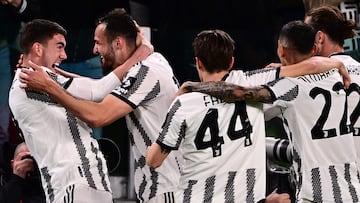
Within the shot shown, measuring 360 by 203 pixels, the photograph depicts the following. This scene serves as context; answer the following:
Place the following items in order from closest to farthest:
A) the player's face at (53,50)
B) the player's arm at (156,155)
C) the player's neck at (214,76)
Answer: the player's arm at (156,155) → the player's neck at (214,76) → the player's face at (53,50)

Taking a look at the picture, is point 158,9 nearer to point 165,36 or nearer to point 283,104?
point 165,36

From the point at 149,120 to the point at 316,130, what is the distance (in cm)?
80

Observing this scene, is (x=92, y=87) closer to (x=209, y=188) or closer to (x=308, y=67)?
(x=209, y=188)

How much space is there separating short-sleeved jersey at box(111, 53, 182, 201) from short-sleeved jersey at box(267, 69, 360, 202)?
22.3 inches

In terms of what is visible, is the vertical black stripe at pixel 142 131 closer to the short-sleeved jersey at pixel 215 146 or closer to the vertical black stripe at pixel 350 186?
the short-sleeved jersey at pixel 215 146

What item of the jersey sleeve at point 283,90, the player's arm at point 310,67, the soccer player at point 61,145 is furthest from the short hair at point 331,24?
the soccer player at point 61,145

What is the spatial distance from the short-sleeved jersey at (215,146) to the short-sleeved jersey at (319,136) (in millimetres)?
238

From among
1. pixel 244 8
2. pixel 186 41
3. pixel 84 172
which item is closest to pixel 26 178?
pixel 84 172

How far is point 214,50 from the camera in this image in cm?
399

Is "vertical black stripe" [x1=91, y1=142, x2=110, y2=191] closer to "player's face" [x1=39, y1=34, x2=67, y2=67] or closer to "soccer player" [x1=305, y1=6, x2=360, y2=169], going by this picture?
"player's face" [x1=39, y1=34, x2=67, y2=67]

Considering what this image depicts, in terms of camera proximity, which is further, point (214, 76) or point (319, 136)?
point (319, 136)

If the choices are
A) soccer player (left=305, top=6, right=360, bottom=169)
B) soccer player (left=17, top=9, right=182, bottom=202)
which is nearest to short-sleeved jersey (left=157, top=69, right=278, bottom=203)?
soccer player (left=17, top=9, right=182, bottom=202)

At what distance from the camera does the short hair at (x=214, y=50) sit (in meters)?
4.00

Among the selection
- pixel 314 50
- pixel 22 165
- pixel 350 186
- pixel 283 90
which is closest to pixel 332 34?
pixel 314 50
